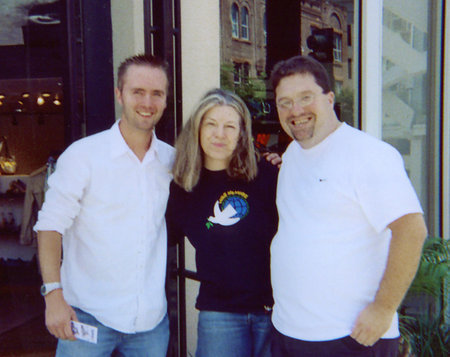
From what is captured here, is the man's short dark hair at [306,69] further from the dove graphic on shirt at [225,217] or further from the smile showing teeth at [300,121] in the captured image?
the dove graphic on shirt at [225,217]

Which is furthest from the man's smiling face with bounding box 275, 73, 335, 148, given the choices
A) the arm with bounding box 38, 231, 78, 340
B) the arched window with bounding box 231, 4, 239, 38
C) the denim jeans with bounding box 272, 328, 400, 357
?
the arched window with bounding box 231, 4, 239, 38

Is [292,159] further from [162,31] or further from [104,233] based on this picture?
[162,31]

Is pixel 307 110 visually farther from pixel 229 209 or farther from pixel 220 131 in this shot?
pixel 229 209

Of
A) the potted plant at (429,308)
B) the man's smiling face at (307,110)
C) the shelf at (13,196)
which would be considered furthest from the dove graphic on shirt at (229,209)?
the shelf at (13,196)

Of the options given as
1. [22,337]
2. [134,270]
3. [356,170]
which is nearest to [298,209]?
[356,170]

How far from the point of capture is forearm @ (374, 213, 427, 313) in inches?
69.3

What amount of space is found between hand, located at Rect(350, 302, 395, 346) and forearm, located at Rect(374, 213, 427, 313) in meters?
0.04

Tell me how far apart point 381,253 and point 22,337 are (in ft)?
11.6

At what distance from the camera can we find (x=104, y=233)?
2131 mm

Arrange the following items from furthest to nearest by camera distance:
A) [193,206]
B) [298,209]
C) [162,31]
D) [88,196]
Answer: [162,31] → [193,206] → [88,196] → [298,209]

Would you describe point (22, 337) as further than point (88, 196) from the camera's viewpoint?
Yes

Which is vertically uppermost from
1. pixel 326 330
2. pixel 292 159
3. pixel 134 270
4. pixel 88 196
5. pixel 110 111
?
pixel 110 111

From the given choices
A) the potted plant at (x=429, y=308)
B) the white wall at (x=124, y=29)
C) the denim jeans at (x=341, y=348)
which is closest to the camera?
the denim jeans at (x=341, y=348)

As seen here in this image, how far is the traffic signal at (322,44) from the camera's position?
13.3 feet
